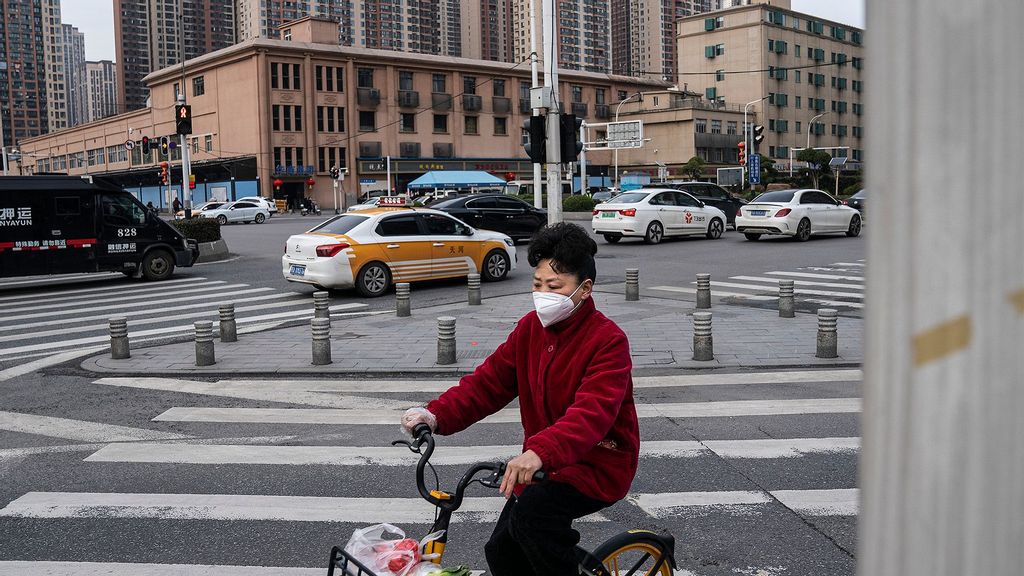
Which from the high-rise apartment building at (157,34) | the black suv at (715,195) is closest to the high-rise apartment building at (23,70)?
the high-rise apartment building at (157,34)

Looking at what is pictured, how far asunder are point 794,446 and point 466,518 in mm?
2616

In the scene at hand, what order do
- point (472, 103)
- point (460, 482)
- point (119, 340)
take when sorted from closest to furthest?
point (460, 482)
point (119, 340)
point (472, 103)

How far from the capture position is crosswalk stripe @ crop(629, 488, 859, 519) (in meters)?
5.20

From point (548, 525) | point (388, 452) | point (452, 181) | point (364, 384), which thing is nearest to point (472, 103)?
point (452, 181)

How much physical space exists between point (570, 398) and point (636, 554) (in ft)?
2.40

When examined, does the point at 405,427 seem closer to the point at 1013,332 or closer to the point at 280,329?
the point at 1013,332

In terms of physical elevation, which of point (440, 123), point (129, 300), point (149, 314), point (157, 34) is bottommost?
point (149, 314)

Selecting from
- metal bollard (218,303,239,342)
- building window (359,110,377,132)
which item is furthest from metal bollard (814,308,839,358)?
A: building window (359,110,377,132)

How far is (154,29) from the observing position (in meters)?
121

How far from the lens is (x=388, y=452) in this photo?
6641 millimetres

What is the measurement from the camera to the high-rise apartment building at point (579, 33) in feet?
457

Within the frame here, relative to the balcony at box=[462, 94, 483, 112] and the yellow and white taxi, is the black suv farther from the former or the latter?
the balcony at box=[462, 94, 483, 112]

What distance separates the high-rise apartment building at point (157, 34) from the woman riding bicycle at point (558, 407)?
418 feet

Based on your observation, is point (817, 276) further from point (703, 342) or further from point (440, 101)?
point (440, 101)
